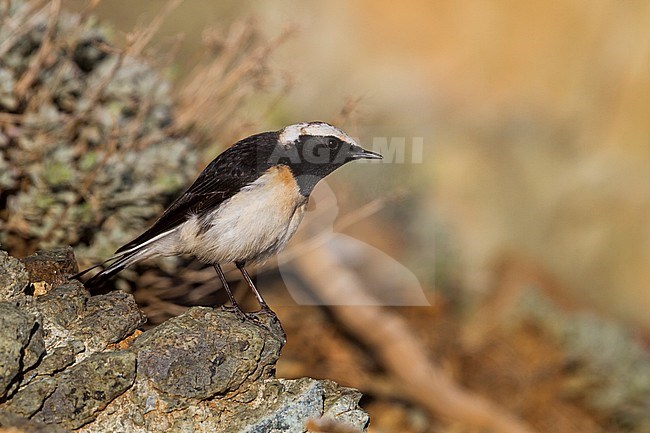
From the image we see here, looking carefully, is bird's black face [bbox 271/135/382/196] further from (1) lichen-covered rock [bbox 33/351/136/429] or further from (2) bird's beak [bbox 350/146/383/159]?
(1) lichen-covered rock [bbox 33/351/136/429]

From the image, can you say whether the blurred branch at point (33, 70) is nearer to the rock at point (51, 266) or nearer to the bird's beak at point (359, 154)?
the rock at point (51, 266)

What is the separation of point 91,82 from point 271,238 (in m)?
2.11

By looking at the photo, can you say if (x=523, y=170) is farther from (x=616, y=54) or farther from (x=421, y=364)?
(x=421, y=364)

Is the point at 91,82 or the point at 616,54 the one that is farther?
the point at 616,54

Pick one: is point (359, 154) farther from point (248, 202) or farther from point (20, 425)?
point (20, 425)

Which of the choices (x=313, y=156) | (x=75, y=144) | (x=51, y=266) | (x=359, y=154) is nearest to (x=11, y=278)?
(x=51, y=266)

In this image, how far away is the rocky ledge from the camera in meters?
3.39

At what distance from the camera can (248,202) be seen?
455 cm

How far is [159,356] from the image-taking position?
143 inches

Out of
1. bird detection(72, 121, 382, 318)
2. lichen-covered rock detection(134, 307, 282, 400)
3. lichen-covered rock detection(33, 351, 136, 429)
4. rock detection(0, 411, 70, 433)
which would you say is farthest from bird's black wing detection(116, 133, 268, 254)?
rock detection(0, 411, 70, 433)

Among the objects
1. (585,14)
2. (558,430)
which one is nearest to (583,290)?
(558,430)

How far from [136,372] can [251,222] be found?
3.89 feet

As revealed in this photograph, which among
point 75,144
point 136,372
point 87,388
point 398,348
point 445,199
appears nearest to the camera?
point 87,388

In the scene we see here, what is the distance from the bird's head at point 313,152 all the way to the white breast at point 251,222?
2.9 inches
